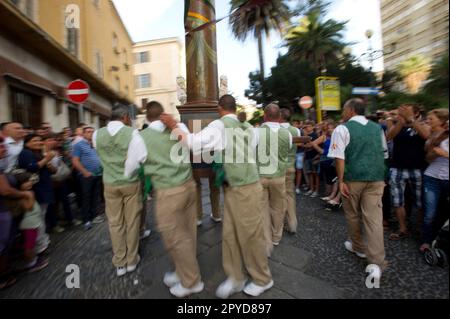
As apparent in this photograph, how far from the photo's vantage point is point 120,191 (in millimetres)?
2969

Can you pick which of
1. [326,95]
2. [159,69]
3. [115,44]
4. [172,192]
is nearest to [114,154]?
[172,192]

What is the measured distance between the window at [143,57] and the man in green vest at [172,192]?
112 ft

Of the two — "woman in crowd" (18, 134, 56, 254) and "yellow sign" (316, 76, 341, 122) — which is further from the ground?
"yellow sign" (316, 76, 341, 122)

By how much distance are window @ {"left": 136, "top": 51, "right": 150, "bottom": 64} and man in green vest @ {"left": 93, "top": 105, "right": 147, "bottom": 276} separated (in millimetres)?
33302

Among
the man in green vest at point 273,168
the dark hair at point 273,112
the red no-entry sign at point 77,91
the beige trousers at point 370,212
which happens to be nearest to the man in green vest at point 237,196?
the man in green vest at point 273,168

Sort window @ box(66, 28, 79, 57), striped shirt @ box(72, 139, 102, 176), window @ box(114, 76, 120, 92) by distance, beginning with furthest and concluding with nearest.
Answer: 1. window @ box(114, 76, 120, 92)
2. window @ box(66, 28, 79, 57)
3. striped shirt @ box(72, 139, 102, 176)

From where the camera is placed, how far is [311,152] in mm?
6230

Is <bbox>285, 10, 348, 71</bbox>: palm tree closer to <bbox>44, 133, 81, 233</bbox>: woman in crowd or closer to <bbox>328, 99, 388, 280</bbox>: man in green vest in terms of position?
<bbox>328, 99, 388, 280</bbox>: man in green vest

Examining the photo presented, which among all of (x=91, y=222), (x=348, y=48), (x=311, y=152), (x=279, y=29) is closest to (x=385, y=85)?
(x=348, y=48)

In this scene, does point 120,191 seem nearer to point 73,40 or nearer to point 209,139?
point 209,139

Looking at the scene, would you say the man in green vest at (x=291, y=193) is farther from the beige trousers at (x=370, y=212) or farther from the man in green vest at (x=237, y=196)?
the man in green vest at (x=237, y=196)

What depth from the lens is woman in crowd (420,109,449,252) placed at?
278 cm

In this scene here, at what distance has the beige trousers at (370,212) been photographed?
8.80 feet

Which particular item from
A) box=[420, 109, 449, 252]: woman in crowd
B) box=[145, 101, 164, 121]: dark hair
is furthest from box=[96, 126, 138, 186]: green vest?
box=[420, 109, 449, 252]: woman in crowd
